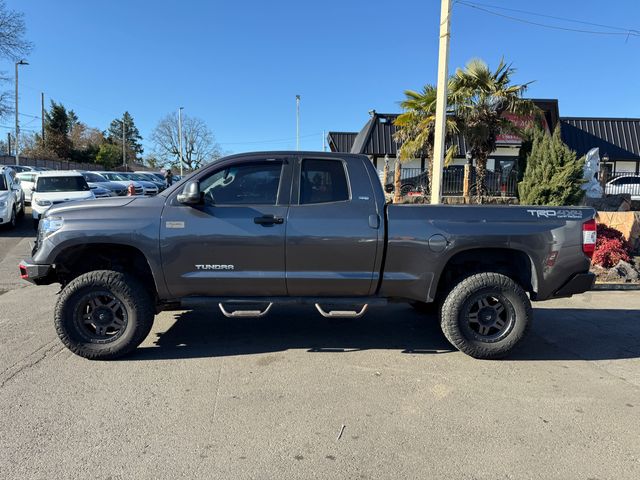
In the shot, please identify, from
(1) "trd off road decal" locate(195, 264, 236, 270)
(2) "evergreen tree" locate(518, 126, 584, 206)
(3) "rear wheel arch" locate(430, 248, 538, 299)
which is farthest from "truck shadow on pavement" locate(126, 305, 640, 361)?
(2) "evergreen tree" locate(518, 126, 584, 206)

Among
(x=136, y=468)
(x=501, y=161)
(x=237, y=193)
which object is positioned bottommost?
(x=136, y=468)

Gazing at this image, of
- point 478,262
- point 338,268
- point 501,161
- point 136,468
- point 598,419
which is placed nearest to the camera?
point 136,468

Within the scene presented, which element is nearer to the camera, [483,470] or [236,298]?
[483,470]

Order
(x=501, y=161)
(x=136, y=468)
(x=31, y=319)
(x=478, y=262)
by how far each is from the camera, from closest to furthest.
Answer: (x=136, y=468) < (x=478, y=262) < (x=31, y=319) < (x=501, y=161)

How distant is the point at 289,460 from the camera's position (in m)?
2.93

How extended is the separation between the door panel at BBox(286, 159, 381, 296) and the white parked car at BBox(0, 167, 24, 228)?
12.1 meters

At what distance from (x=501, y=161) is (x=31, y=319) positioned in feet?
74.0

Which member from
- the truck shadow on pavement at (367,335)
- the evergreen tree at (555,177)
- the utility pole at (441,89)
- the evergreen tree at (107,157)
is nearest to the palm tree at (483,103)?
the evergreen tree at (555,177)

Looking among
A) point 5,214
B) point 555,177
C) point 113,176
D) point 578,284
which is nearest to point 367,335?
point 578,284

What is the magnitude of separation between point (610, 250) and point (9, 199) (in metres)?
15.2

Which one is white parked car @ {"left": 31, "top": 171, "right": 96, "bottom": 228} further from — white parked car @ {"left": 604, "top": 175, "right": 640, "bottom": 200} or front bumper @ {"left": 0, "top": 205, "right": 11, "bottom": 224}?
white parked car @ {"left": 604, "top": 175, "right": 640, "bottom": 200}

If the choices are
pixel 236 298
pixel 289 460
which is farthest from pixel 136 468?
pixel 236 298

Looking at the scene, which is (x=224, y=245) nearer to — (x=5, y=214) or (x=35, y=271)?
(x=35, y=271)

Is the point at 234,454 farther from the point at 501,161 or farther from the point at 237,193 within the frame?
the point at 501,161
